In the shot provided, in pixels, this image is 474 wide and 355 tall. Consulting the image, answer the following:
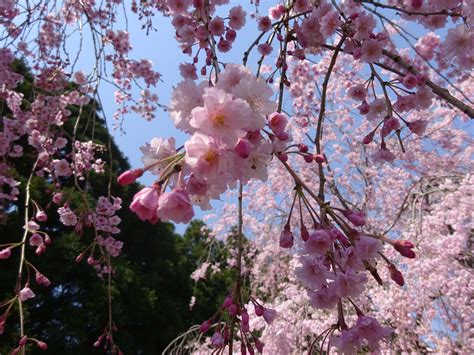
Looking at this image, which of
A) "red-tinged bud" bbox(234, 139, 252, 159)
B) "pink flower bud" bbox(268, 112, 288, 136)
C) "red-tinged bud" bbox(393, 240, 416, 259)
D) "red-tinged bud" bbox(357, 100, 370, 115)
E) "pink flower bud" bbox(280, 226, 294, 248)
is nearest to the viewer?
"red-tinged bud" bbox(234, 139, 252, 159)

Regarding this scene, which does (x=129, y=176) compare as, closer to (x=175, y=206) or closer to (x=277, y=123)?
(x=175, y=206)

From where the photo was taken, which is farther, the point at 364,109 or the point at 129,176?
the point at 364,109

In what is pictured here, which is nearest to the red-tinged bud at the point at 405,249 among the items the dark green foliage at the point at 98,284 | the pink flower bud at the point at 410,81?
the pink flower bud at the point at 410,81

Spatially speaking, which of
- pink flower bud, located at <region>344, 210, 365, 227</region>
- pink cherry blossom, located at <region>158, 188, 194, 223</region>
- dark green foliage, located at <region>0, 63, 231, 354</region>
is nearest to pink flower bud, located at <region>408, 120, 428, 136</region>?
pink flower bud, located at <region>344, 210, 365, 227</region>

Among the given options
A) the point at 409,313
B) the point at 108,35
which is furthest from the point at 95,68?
the point at 409,313

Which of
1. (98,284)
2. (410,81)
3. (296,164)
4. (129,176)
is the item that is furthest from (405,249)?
(98,284)

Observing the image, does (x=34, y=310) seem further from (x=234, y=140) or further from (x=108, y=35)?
(x=234, y=140)

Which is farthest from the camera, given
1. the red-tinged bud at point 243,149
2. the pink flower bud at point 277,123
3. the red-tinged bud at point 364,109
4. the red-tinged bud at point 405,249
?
the red-tinged bud at point 364,109

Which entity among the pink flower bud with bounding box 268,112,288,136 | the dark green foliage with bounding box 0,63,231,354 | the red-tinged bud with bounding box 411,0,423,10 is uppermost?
the dark green foliage with bounding box 0,63,231,354

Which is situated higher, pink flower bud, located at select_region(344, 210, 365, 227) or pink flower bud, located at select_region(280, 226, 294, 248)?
pink flower bud, located at select_region(280, 226, 294, 248)

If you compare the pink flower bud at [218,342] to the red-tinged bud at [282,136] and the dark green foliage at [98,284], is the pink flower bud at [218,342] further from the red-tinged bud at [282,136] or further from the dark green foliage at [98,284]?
the dark green foliage at [98,284]

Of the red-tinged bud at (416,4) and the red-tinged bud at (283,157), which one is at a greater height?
the red-tinged bud at (416,4)

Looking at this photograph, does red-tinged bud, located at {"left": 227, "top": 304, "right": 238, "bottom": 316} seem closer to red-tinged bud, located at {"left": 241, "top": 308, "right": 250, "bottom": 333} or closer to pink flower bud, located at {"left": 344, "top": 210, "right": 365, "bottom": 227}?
red-tinged bud, located at {"left": 241, "top": 308, "right": 250, "bottom": 333}

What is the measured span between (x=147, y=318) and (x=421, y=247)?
5517mm
